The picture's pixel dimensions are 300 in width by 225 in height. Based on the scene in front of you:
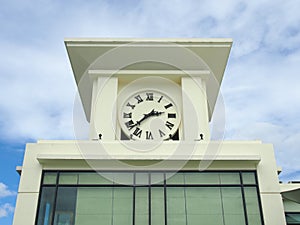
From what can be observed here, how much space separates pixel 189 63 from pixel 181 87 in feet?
2.81

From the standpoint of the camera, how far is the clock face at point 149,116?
11945 mm

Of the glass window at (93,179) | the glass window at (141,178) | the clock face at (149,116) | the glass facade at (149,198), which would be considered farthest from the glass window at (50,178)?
the clock face at (149,116)

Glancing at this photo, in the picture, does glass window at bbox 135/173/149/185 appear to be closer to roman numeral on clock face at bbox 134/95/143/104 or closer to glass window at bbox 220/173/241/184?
glass window at bbox 220/173/241/184

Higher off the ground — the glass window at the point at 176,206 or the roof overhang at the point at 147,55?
the roof overhang at the point at 147,55

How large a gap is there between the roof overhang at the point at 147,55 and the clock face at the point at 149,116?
0.98m

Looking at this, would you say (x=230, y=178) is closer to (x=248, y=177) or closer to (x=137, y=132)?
(x=248, y=177)

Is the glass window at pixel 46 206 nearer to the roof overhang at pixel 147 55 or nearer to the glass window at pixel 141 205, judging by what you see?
the glass window at pixel 141 205

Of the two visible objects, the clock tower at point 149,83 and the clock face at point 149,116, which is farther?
the clock face at point 149,116

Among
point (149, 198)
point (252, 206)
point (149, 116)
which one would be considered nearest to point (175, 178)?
point (149, 198)

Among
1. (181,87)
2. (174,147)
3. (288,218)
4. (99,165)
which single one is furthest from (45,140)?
(288,218)

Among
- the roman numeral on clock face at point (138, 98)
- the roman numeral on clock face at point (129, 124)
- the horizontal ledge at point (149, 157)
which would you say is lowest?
the horizontal ledge at point (149, 157)

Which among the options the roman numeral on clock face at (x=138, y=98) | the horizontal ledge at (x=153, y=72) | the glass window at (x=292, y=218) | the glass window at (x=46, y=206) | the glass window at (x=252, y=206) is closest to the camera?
the glass window at (x=46, y=206)

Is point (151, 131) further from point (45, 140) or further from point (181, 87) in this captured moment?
point (45, 140)

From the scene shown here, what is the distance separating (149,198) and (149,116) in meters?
3.86
